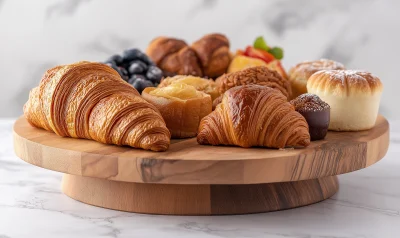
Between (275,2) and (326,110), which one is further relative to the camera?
(275,2)

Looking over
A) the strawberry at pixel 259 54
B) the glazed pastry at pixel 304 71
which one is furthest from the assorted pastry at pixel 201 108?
the strawberry at pixel 259 54

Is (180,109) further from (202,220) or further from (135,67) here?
(135,67)

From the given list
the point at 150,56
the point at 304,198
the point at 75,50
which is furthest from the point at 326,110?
the point at 75,50

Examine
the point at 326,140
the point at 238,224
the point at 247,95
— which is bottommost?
the point at 238,224

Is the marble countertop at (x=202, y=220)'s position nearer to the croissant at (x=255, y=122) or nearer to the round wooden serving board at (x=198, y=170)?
the round wooden serving board at (x=198, y=170)

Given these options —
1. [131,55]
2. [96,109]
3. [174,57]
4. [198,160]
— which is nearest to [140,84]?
[131,55]

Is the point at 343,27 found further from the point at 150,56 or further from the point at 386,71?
the point at 150,56
